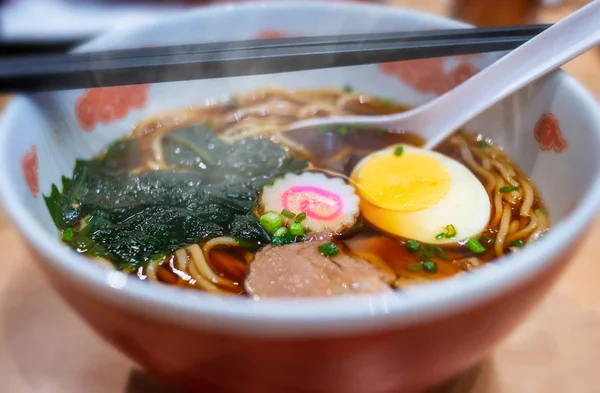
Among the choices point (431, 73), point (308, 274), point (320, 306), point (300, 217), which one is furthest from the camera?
point (431, 73)

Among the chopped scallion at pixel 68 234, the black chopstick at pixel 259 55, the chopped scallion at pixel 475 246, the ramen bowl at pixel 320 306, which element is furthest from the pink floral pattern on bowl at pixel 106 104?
the chopped scallion at pixel 475 246

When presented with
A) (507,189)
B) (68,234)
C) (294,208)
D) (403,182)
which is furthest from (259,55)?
(507,189)

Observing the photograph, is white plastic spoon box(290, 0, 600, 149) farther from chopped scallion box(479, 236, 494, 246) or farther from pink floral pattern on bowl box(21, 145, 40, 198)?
pink floral pattern on bowl box(21, 145, 40, 198)

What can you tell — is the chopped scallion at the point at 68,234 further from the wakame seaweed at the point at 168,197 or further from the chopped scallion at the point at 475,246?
the chopped scallion at the point at 475,246

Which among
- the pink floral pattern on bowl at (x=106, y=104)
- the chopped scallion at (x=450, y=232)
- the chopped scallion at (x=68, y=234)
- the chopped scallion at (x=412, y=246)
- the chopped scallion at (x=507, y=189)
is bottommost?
the chopped scallion at (x=412, y=246)

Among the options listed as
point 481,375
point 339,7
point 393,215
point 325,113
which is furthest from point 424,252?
point 339,7

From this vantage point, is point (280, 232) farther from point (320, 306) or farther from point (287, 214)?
point (320, 306)
